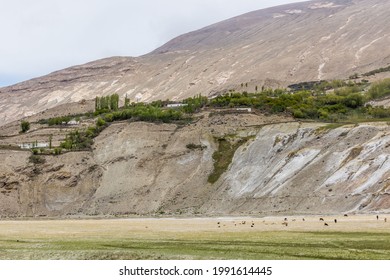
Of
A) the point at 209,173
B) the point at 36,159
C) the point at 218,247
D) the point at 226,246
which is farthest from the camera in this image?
the point at 36,159

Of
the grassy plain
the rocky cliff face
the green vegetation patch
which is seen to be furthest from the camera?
the rocky cliff face

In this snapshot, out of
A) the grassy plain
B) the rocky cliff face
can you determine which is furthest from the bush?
the grassy plain

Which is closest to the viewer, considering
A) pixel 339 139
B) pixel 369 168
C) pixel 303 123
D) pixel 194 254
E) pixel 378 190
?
pixel 194 254

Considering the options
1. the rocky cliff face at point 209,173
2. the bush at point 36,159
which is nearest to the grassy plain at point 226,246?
the rocky cliff face at point 209,173

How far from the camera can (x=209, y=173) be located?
96688 mm

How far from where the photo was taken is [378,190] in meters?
68.6

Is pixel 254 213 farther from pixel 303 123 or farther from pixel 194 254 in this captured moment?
pixel 194 254

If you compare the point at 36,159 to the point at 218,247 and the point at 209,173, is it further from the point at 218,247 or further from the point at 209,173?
the point at 218,247

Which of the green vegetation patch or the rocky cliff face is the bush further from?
the green vegetation patch

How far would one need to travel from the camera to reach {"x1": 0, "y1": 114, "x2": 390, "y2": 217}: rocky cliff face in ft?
248

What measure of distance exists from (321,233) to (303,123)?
62.3 metres

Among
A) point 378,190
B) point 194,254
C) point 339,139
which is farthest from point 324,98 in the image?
point 194,254

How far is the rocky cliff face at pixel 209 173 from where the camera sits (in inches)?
2977

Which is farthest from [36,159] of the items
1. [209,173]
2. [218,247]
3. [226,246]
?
[218,247]
